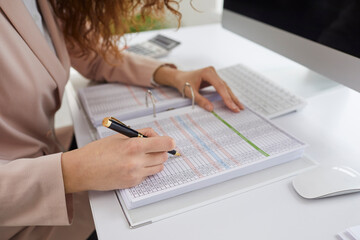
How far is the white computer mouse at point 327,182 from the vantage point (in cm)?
50

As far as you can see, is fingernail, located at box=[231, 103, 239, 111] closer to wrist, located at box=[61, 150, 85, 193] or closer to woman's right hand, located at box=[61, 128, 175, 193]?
woman's right hand, located at box=[61, 128, 175, 193]

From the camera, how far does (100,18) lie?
2.75 feet

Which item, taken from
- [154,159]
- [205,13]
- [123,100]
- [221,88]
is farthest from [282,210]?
[205,13]

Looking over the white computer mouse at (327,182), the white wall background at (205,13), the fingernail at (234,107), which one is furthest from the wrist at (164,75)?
the white wall background at (205,13)

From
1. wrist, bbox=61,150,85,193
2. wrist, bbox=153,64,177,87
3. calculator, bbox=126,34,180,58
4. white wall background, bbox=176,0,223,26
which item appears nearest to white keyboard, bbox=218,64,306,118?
wrist, bbox=153,64,177,87

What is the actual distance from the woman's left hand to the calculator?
0.80 feet

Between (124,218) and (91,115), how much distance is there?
318 millimetres

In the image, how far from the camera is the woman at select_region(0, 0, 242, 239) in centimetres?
50

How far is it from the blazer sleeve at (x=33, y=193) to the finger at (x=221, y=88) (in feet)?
1.29

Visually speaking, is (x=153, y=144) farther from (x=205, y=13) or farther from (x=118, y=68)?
(x=205, y=13)

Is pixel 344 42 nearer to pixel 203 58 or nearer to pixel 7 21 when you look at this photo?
pixel 203 58

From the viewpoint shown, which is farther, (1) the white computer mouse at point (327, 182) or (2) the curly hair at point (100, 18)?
(2) the curly hair at point (100, 18)

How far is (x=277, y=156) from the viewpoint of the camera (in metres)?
0.56

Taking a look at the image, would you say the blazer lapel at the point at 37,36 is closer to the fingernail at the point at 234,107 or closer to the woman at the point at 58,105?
the woman at the point at 58,105
